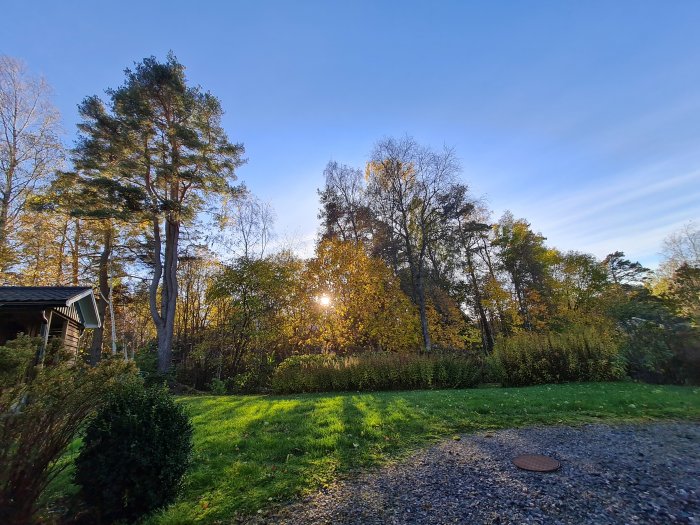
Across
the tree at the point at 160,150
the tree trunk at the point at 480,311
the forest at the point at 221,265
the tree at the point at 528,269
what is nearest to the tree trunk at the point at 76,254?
the forest at the point at 221,265

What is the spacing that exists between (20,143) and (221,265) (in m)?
10.5

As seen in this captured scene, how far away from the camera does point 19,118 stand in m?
15.4

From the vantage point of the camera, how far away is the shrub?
7.52 feet

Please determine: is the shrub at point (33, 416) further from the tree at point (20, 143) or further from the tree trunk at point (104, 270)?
the tree trunk at point (104, 270)

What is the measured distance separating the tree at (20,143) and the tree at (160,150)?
3837 mm

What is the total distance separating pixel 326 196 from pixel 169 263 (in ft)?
36.7

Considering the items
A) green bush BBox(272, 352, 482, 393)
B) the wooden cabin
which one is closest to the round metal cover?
green bush BBox(272, 352, 482, 393)

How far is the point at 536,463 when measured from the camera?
3492 mm

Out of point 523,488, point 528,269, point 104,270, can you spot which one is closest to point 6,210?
point 104,270

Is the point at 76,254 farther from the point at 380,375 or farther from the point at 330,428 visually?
the point at 330,428

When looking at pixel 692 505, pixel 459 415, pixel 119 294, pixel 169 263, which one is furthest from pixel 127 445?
pixel 119 294

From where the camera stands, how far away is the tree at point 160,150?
45.1 ft

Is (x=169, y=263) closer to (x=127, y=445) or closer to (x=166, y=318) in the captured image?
(x=166, y=318)

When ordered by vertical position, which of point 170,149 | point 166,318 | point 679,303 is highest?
point 170,149
